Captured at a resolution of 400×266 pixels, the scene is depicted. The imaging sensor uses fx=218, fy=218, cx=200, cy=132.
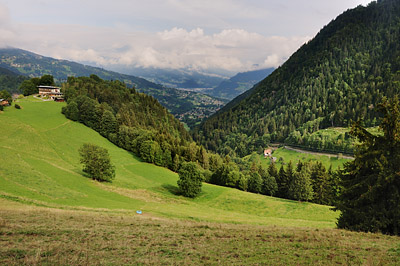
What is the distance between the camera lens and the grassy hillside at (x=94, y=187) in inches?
1473

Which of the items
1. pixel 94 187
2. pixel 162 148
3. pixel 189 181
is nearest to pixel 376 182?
pixel 189 181

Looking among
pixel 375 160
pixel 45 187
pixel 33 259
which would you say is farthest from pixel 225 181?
pixel 33 259

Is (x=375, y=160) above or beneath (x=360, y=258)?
above

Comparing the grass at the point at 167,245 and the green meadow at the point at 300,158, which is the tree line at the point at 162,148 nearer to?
the green meadow at the point at 300,158

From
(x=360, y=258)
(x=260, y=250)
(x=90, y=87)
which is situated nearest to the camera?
(x=360, y=258)

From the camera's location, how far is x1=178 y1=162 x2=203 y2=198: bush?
62688 millimetres

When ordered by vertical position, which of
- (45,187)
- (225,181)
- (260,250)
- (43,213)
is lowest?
(225,181)

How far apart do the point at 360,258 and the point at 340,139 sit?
15772 cm

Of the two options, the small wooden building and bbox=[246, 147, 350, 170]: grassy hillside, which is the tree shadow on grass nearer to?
bbox=[246, 147, 350, 170]: grassy hillside

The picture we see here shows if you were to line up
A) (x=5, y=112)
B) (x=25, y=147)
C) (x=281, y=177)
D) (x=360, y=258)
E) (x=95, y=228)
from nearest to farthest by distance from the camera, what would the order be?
(x=360, y=258) → (x=95, y=228) → (x=25, y=147) → (x=281, y=177) → (x=5, y=112)

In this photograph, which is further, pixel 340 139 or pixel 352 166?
pixel 340 139

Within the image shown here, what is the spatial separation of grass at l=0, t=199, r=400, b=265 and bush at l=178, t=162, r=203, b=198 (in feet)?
128

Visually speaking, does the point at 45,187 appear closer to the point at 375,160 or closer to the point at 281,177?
the point at 375,160

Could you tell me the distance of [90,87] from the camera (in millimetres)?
147375
